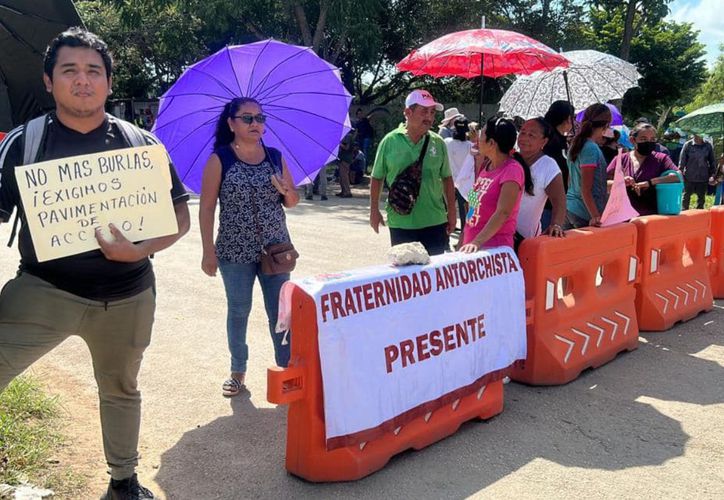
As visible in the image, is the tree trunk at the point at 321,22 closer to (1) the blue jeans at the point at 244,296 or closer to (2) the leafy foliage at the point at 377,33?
(2) the leafy foliage at the point at 377,33

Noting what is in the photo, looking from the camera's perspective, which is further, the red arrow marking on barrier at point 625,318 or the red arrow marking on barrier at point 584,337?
the red arrow marking on barrier at point 625,318

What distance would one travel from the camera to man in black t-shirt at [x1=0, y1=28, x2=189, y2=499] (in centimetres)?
264

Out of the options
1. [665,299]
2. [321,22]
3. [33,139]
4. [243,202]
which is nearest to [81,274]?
[33,139]

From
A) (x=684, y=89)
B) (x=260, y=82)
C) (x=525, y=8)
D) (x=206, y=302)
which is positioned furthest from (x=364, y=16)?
(x=684, y=89)

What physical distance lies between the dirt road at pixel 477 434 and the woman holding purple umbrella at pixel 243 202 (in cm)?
70

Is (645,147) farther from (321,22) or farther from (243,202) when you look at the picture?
(321,22)

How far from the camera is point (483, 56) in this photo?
6.84 m

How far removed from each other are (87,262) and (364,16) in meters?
17.1

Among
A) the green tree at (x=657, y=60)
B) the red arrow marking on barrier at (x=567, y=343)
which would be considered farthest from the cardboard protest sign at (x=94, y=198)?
the green tree at (x=657, y=60)

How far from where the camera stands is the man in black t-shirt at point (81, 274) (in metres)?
2.64

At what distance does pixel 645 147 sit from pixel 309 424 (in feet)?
16.3

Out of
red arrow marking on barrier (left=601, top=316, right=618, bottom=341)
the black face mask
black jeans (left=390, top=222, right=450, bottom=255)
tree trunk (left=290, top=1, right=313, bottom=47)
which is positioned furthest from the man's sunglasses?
tree trunk (left=290, top=1, right=313, bottom=47)

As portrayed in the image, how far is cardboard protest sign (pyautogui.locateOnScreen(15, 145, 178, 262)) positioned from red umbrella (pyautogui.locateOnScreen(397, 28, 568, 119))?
3751mm

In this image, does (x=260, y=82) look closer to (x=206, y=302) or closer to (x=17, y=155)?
(x=17, y=155)
